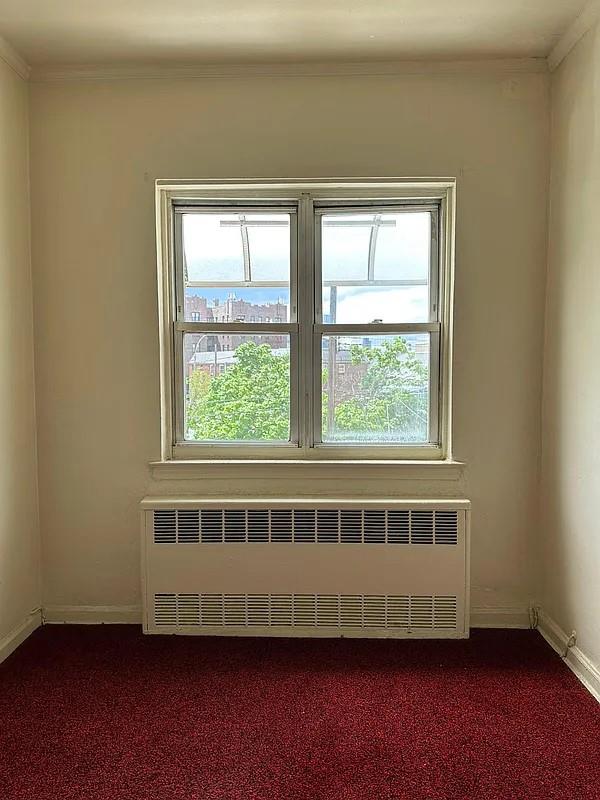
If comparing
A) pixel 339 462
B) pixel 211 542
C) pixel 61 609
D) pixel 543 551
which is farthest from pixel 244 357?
pixel 543 551

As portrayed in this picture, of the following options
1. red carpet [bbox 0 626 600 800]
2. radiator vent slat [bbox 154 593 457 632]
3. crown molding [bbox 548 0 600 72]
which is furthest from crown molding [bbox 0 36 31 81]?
red carpet [bbox 0 626 600 800]

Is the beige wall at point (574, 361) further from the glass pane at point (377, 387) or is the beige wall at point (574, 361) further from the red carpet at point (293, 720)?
the glass pane at point (377, 387)

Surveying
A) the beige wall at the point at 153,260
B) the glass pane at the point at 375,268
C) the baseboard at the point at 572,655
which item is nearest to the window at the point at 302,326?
the glass pane at the point at 375,268

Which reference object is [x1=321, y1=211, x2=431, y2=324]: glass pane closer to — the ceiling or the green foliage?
the green foliage

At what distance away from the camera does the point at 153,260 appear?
2.76m

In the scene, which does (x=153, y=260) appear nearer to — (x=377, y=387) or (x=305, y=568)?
(x=377, y=387)

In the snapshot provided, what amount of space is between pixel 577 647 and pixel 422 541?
0.78 meters

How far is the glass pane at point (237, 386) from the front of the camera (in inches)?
115

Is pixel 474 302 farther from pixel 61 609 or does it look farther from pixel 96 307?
pixel 61 609

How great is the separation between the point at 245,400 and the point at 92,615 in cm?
136

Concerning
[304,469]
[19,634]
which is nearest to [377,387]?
[304,469]

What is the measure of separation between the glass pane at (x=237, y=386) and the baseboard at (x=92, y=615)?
98 centimetres

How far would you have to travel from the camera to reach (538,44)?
98.8 inches

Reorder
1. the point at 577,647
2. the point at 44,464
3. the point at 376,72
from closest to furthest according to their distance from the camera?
the point at 577,647
the point at 376,72
the point at 44,464
